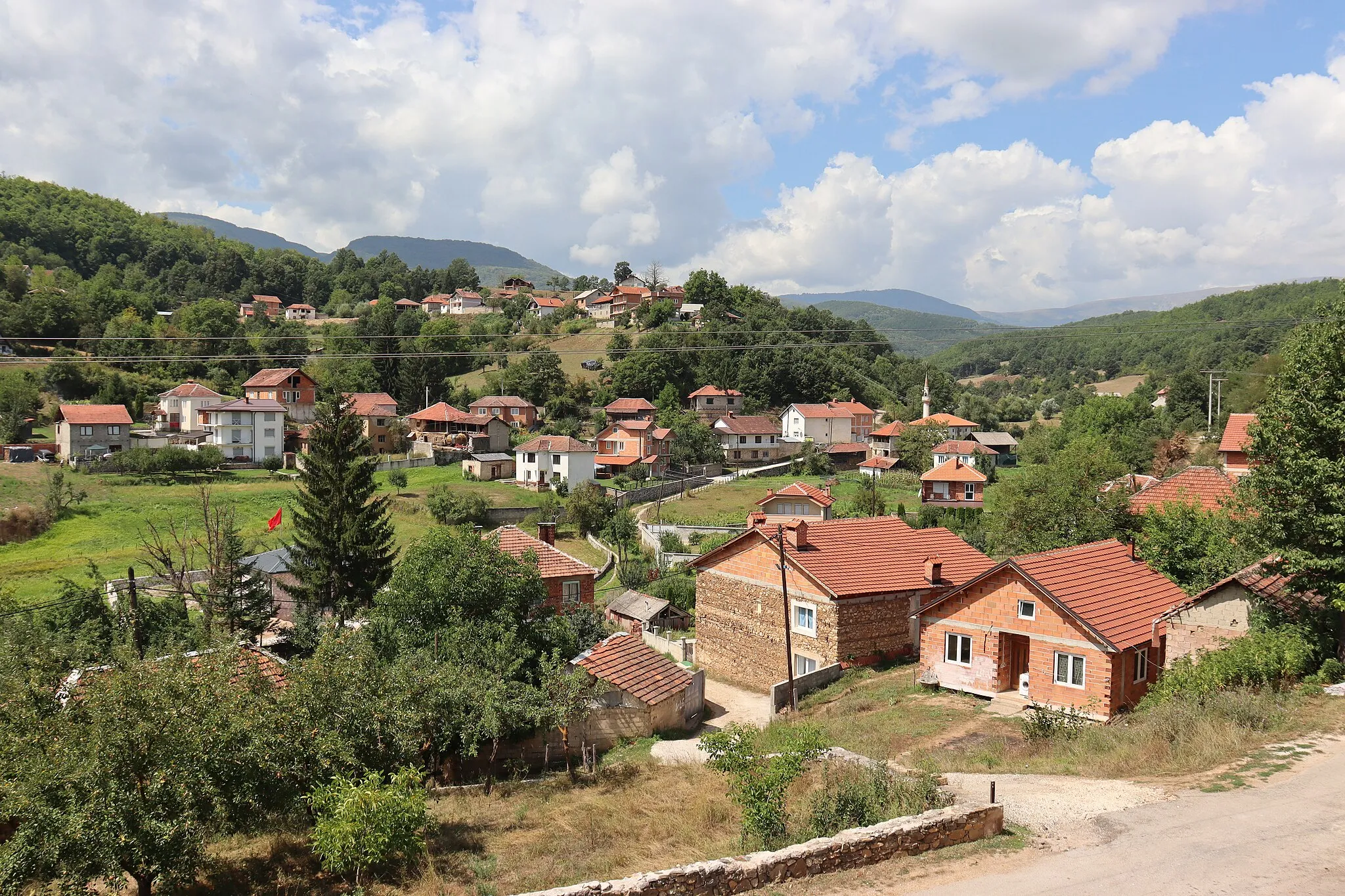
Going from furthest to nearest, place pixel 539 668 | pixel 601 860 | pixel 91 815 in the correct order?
pixel 539 668
pixel 601 860
pixel 91 815

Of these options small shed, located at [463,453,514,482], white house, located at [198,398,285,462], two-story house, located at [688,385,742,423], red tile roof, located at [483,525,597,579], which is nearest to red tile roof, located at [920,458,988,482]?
two-story house, located at [688,385,742,423]

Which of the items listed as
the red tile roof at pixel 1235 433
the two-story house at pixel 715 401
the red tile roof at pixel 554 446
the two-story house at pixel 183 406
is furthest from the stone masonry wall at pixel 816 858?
the two-story house at pixel 715 401

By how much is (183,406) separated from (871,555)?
62.6m

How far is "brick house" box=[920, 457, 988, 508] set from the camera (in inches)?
2381

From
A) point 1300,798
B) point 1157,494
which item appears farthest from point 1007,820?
point 1157,494

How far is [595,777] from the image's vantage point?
1773 cm

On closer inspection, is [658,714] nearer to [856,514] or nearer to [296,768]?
[296,768]

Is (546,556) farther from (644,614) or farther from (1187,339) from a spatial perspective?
(1187,339)

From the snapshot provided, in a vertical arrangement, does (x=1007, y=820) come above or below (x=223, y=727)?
below

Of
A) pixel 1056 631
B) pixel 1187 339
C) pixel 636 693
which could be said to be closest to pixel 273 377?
pixel 636 693

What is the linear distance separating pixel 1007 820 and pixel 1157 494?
86.0 feet

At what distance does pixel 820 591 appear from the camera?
24.9 m

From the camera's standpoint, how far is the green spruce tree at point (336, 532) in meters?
31.4

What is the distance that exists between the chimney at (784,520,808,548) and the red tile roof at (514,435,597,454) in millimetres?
37264
